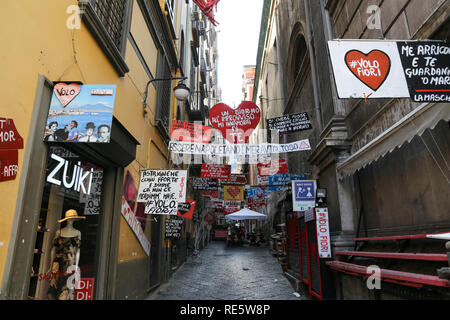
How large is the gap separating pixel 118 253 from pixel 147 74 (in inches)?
193

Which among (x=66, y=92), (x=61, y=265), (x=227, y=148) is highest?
(x=227, y=148)

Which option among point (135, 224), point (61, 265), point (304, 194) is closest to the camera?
point (61, 265)

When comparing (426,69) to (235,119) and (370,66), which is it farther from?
(235,119)

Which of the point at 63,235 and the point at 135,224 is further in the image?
the point at 135,224

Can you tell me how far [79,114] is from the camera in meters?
3.62

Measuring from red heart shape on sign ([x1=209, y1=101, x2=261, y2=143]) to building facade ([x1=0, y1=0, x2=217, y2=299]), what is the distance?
6.32 feet

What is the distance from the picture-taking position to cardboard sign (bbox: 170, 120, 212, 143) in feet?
28.1

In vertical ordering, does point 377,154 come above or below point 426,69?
below

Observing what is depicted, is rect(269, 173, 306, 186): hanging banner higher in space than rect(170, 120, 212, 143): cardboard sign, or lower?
lower

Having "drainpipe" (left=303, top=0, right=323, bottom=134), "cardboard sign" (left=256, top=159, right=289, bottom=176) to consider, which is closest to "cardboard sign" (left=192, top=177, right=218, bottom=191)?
"cardboard sign" (left=256, top=159, right=289, bottom=176)

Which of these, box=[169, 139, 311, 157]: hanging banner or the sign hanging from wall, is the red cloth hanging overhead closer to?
box=[169, 139, 311, 157]: hanging banner

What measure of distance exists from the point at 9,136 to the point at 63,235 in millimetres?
2282

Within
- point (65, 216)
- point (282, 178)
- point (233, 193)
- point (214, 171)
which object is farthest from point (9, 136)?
point (233, 193)

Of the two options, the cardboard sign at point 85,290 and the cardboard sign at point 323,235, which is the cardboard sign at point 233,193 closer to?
the cardboard sign at point 323,235
